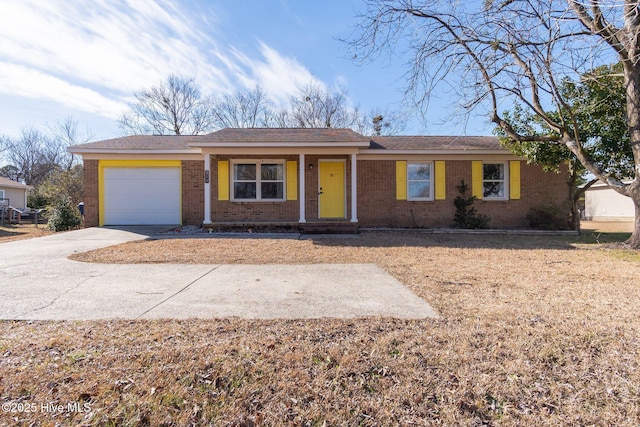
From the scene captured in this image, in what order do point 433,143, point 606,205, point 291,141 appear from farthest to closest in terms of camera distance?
point 606,205 → point 433,143 → point 291,141

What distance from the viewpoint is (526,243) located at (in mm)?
9219

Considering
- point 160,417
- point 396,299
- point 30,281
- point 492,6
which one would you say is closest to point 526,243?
point 492,6

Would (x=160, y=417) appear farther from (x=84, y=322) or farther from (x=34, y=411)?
(x=84, y=322)

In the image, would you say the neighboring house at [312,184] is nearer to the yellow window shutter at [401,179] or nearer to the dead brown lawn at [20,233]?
the yellow window shutter at [401,179]

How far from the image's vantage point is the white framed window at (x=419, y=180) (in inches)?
488

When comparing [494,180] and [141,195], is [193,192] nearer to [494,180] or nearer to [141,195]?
[141,195]

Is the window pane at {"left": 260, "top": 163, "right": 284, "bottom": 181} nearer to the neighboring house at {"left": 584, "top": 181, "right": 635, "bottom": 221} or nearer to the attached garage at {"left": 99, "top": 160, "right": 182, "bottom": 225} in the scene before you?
the attached garage at {"left": 99, "top": 160, "right": 182, "bottom": 225}

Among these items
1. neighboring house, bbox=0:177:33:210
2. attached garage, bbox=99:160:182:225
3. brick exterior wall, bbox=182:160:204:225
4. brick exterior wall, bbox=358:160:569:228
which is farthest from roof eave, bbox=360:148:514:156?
neighboring house, bbox=0:177:33:210

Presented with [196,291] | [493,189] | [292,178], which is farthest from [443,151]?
[196,291]

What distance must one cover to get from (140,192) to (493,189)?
13.5m

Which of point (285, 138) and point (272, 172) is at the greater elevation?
point (285, 138)

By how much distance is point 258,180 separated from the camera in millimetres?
12078

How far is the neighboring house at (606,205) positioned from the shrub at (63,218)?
2911cm

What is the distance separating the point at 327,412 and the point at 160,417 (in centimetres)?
99
